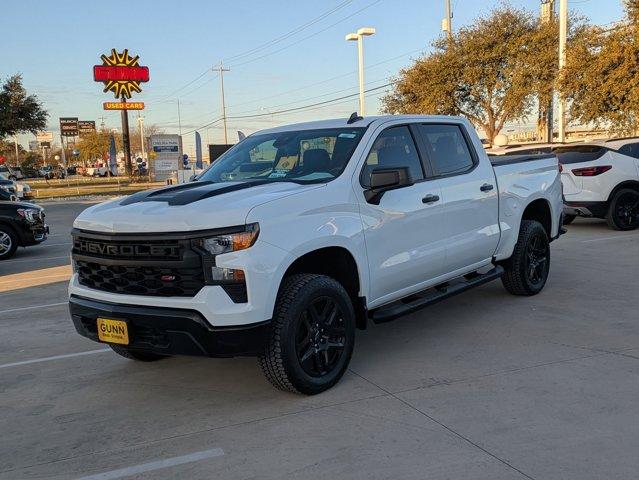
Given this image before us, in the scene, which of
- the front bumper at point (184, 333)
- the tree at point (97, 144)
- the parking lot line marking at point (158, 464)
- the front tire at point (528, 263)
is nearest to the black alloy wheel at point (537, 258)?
the front tire at point (528, 263)

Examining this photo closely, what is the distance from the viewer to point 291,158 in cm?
519

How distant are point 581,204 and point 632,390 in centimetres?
824

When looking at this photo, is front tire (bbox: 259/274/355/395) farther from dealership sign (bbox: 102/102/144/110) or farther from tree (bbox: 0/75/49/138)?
dealership sign (bbox: 102/102/144/110)

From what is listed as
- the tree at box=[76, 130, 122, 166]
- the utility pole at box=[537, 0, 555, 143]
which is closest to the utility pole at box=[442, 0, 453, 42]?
the utility pole at box=[537, 0, 555, 143]

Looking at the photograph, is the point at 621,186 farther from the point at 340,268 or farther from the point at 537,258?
the point at 340,268

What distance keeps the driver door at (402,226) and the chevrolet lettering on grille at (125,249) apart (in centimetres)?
147

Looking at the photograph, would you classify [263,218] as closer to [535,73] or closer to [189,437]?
[189,437]

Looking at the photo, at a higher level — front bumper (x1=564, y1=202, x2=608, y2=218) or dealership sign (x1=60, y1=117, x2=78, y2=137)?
dealership sign (x1=60, y1=117, x2=78, y2=137)

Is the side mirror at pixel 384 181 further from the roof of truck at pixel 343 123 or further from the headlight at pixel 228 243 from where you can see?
the headlight at pixel 228 243

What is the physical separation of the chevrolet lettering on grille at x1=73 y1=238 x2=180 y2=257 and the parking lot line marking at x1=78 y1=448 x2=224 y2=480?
1.22 meters

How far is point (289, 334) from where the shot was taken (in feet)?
13.3

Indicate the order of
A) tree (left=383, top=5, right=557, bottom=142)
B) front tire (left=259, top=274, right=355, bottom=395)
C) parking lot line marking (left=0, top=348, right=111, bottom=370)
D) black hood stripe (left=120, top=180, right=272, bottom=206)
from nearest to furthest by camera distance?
front tire (left=259, top=274, right=355, bottom=395), black hood stripe (left=120, top=180, right=272, bottom=206), parking lot line marking (left=0, top=348, right=111, bottom=370), tree (left=383, top=5, right=557, bottom=142)

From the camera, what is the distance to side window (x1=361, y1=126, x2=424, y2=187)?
198 inches

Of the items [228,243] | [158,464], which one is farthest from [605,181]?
[158,464]
